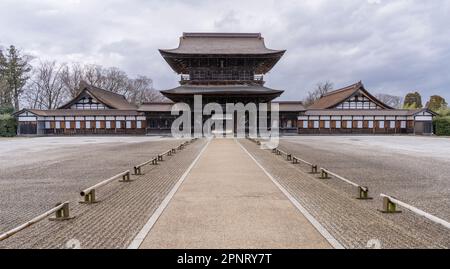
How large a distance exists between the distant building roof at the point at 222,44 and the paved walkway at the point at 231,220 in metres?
29.7

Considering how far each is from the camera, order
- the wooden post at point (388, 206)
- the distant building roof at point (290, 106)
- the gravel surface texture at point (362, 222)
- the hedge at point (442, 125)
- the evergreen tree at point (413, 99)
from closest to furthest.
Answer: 1. the gravel surface texture at point (362, 222)
2. the wooden post at point (388, 206)
3. the distant building roof at point (290, 106)
4. the hedge at point (442, 125)
5. the evergreen tree at point (413, 99)

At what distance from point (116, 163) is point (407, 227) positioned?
12.2 metres

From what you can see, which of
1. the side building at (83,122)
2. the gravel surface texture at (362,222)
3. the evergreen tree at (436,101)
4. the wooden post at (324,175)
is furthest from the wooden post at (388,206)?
the evergreen tree at (436,101)

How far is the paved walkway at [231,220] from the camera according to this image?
4582 mm

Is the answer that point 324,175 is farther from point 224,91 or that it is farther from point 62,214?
point 224,91

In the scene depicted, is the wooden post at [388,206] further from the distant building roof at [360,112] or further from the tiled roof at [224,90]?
the distant building roof at [360,112]

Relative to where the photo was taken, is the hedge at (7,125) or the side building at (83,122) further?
the side building at (83,122)

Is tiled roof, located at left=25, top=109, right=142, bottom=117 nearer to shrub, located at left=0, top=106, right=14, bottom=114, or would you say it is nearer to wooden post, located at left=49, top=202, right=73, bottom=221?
shrub, located at left=0, top=106, right=14, bottom=114

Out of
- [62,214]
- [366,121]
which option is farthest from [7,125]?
[366,121]

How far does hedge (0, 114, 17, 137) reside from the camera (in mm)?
43875

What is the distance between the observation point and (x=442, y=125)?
44750 millimetres

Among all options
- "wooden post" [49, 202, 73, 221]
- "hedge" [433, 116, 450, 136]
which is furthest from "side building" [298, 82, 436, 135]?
"wooden post" [49, 202, 73, 221]
